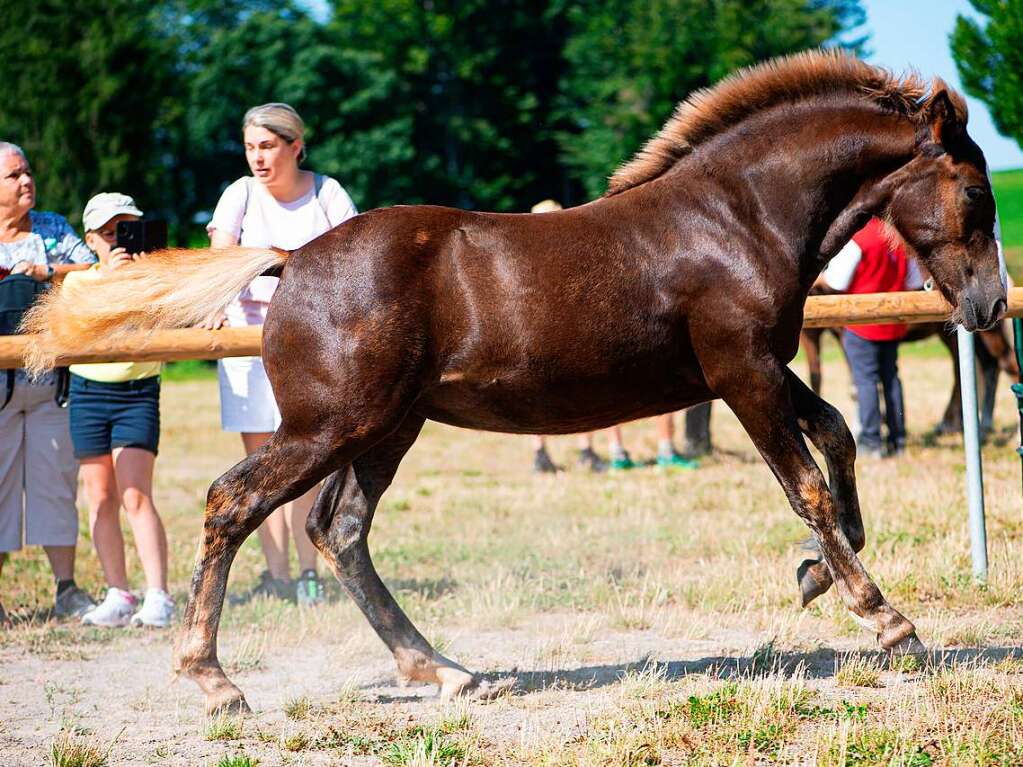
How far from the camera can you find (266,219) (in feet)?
21.1

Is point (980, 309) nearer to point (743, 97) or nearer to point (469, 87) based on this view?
point (743, 97)

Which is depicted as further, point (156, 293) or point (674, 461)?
point (674, 461)

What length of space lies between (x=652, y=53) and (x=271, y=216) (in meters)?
40.3

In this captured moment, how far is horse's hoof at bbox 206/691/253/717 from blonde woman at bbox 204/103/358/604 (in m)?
2.10

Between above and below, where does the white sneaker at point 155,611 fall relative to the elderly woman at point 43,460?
below

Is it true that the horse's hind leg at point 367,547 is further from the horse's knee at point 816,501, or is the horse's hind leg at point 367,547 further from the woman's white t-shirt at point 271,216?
the woman's white t-shirt at point 271,216

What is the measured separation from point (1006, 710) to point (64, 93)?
36.5 m

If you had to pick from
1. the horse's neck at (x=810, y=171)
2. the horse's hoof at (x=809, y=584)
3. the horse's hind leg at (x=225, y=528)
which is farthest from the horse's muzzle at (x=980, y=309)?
the horse's hind leg at (x=225, y=528)

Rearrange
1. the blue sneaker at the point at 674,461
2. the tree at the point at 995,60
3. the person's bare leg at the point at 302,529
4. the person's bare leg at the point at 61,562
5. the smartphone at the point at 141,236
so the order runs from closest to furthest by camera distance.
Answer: the smartphone at the point at 141,236 < the person's bare leg at the point at 302,529 < the person's bare leg at the point at 61,562 < the blue sneaker at the point at 674,461 < the tree at the point at 995,60

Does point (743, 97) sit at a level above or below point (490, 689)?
above

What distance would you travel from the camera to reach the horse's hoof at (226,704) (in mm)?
4492

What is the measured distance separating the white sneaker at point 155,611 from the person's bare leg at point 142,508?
0.07 m

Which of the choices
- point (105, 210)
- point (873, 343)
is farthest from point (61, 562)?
point (873, 343)

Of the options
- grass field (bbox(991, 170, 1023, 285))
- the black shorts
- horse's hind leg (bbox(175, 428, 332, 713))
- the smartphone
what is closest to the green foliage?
grass field (bbox(991, 170, 1023, 285))
